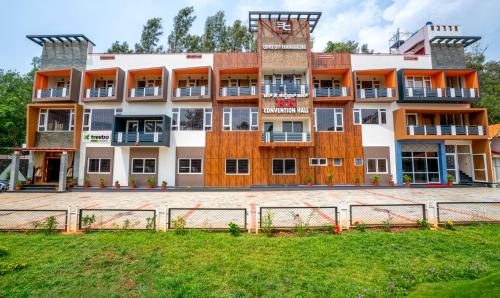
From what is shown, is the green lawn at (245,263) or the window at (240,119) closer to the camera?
the green lawn at (245,263)

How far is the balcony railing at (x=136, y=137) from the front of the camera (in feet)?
70.4

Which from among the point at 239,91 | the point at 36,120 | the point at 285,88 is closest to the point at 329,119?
the point at 285,88

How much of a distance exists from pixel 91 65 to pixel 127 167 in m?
10.9

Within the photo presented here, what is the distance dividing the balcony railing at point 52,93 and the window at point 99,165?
6.76m

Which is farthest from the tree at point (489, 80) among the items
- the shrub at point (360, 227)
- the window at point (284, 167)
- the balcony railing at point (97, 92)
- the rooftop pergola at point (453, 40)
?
the balcony railing at point (97, 92)

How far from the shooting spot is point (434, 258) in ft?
17.7

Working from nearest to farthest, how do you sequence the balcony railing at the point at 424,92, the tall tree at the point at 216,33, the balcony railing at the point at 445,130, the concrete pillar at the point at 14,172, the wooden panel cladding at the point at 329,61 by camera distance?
the concrete pillar at the point at 14,172, the balcony railing at the point at 445,130, the balcony railing at the point at 424,92, the wooden panel cladding at the point at 329,61, the tall tree at the point at 216,33

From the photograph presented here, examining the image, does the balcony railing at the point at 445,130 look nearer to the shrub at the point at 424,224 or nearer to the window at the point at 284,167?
the window at the point at 284,167

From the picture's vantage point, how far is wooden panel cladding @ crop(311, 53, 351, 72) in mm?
23094

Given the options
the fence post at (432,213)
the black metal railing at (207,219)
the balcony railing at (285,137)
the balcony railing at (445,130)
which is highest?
the balcony railing at (445,130)

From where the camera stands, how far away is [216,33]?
1325 inches

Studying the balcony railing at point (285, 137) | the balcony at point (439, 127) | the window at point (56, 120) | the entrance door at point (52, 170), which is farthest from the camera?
the entrance door at point (52, 170)

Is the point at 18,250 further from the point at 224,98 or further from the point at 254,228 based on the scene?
the point at 224,98

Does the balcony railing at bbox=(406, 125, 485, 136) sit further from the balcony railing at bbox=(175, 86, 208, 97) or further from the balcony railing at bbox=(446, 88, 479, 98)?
the balcony railing at bbox=(175, 86, 208, 97)
